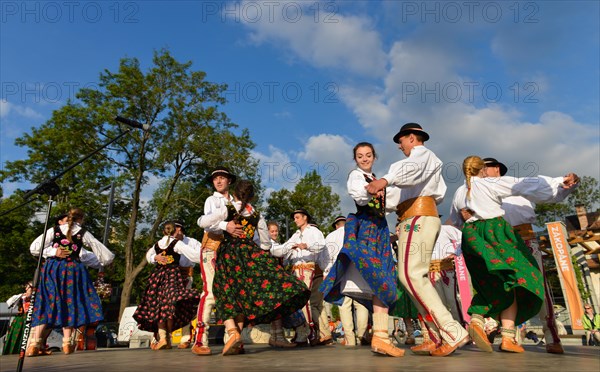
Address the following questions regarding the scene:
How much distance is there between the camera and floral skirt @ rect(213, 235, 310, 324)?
466 cm

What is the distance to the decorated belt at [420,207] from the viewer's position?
390 cm

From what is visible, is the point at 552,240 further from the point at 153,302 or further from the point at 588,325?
the point at 153,302

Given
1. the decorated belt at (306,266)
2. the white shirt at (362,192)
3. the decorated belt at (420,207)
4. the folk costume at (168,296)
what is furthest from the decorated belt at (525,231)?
the folk costume at (168,296)

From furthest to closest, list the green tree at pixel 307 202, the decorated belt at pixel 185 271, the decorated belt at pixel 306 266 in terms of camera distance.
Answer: the green tree at pixel 307 202, the decorated belt at pixel 306 266, the decorated belt at pixel 185 271

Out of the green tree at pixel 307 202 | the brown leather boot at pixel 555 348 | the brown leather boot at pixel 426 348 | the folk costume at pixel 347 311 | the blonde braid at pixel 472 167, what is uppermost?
the green tree at pixel 307 202

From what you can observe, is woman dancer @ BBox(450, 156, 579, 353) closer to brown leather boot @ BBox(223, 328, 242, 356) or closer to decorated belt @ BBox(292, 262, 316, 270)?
brown leather boot @ BBox(223, 328, 242, 356)

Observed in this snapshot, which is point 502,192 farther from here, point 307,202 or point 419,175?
point 307,202

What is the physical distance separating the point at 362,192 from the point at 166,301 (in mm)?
4235

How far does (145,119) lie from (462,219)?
19940 millimetres

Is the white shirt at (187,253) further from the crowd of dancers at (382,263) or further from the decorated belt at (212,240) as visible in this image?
the decorated belt at (212,240)

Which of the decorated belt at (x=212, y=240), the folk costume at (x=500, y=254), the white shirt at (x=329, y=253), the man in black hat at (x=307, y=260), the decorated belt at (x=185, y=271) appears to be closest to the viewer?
the folk costume at (x=500, y=254)

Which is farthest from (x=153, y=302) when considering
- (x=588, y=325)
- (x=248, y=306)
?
(x=588, y=325)

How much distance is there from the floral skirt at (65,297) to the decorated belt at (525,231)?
538 cm

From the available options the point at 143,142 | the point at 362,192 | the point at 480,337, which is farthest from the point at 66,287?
the point at 143,142
